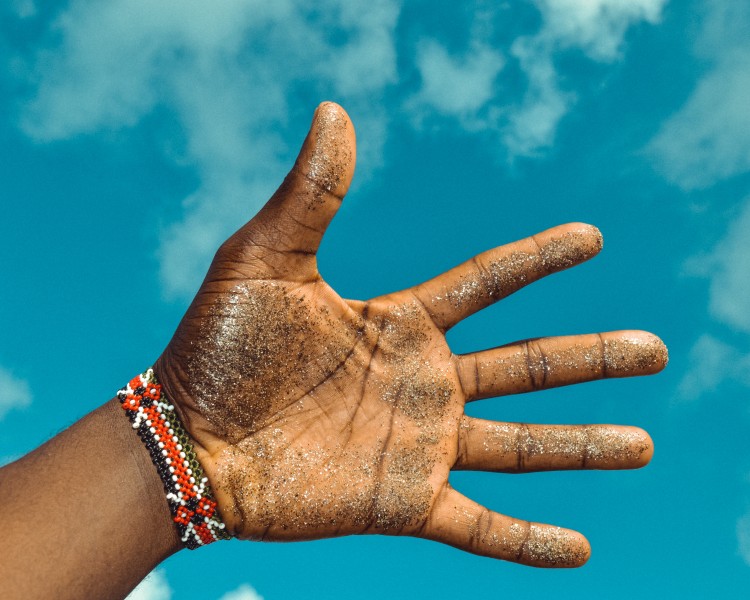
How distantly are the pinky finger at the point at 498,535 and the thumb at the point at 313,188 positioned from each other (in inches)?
70.8

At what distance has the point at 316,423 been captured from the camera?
4.21 meters

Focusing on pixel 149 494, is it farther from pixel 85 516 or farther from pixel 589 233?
pixel 589 233

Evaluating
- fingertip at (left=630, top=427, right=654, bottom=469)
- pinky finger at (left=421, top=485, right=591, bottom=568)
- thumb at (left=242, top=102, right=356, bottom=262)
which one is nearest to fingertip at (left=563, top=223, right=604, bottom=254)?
fingertip at (left=630, top=427, right=654, bottom=469)

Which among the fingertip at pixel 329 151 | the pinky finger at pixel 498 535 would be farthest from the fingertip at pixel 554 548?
the fingertip at pixel 329 151

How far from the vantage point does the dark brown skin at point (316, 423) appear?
13.0 feet

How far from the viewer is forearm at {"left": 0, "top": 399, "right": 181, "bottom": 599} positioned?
377cm

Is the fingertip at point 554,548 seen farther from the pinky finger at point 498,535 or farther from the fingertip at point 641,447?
the fingertip at point 641,447

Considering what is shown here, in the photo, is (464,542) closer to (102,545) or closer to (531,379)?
(531,379)

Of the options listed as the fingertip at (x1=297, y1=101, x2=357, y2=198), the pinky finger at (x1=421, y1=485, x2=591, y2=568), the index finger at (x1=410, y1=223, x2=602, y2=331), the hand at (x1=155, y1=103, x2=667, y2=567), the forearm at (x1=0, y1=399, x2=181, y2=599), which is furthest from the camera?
the index finger at (x1=410, y1=223, x2=602, y2=331)

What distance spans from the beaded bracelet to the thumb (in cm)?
116

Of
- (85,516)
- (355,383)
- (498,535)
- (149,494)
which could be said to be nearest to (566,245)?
(355,383)

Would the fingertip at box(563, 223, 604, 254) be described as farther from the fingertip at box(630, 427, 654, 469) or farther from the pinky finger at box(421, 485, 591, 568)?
the pinky finger at box(421, 485, 591, 568)

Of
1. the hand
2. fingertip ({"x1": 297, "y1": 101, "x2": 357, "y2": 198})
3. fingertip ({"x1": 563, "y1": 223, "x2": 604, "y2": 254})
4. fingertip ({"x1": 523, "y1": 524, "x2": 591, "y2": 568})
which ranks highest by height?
fingertip ({"x1": 563, "y1": 223, "x2": 604, "y2": 254})

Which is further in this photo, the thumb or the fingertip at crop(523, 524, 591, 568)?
the fingertip at crop(523, 524, 591, 568)
